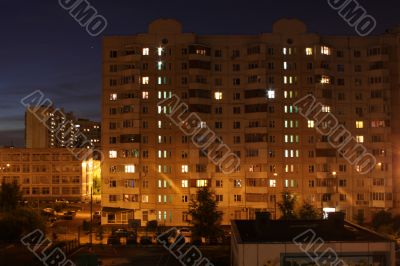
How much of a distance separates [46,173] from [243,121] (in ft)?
160

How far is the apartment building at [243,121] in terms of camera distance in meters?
64.6

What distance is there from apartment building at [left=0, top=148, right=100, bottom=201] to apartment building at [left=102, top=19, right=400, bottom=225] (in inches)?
1413

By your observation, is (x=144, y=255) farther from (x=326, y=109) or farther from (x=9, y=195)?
(x=326, y=109)

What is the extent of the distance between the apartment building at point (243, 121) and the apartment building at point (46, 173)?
35897 mm

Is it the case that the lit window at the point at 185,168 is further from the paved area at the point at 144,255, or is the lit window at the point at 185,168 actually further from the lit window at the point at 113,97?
the paved area at the point at 144,255

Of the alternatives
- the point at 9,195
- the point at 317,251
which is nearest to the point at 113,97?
the point at 9,195

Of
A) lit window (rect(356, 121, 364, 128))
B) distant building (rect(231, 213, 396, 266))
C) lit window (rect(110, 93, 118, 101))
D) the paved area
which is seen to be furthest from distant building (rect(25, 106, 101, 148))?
distant building (rect(231, 213, 396, 266))

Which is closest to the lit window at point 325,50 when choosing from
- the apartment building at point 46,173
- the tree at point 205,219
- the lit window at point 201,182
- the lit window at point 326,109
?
the lit window at point 326,109

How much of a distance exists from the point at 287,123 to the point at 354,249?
40.1m

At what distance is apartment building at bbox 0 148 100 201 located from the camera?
9906cm

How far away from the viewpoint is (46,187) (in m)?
99.2

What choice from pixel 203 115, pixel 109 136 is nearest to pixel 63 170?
pixel 109 136

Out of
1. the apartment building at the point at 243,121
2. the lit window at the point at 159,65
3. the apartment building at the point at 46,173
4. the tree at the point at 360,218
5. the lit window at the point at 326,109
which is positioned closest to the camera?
the tree at the point at 360,218

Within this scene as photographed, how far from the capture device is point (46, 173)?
99.8m
